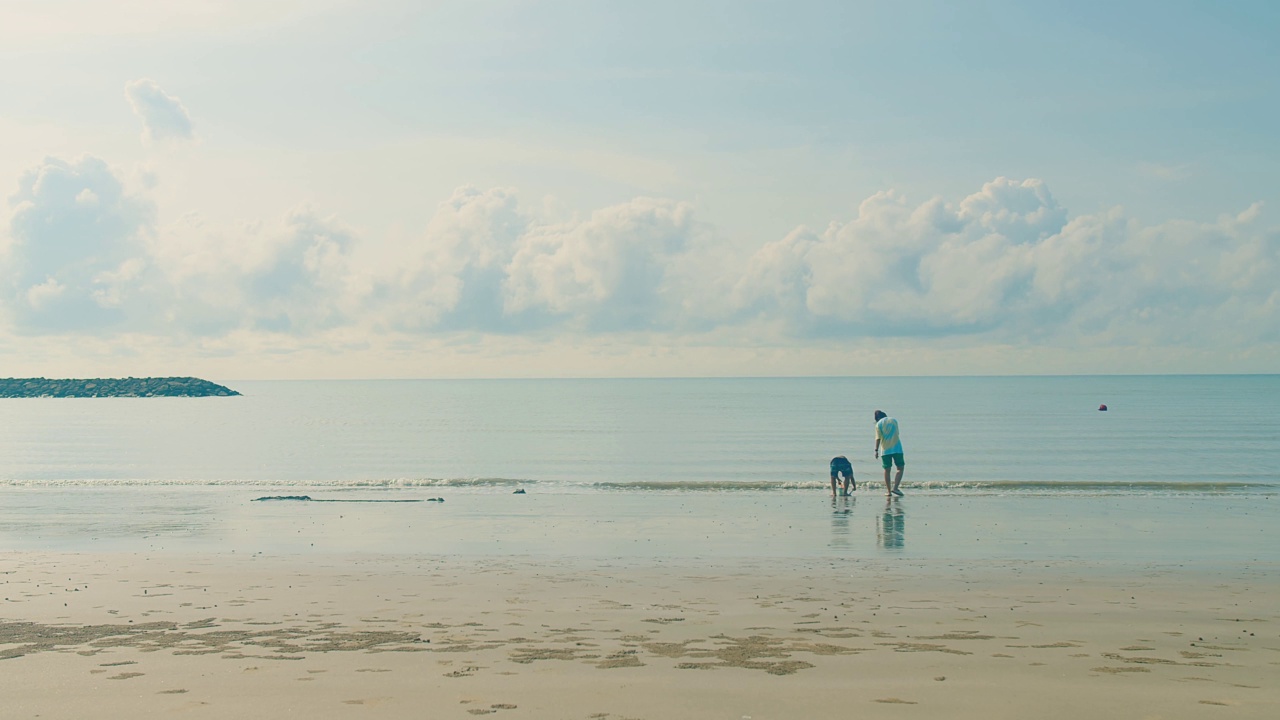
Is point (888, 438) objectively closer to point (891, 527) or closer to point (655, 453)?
point (891, 527)

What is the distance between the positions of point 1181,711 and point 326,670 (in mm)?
6740

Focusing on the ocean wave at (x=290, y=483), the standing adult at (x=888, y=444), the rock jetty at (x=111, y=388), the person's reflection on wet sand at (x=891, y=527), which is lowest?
the ocean wave at (x=290, y=483)

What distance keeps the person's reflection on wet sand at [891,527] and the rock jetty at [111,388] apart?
168 meters

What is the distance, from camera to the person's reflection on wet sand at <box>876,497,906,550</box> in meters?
17.7

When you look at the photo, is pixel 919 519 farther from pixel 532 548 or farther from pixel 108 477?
pixel 108 477

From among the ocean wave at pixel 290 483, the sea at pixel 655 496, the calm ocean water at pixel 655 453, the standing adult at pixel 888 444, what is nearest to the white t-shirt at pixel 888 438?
the standing adult at pixel 888 444

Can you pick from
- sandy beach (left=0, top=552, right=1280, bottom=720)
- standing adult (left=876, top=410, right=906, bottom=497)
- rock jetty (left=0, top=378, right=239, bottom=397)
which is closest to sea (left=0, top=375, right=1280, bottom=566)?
standing adult (left=876, top=410, right=906, bottom=497)

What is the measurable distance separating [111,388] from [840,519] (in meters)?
178

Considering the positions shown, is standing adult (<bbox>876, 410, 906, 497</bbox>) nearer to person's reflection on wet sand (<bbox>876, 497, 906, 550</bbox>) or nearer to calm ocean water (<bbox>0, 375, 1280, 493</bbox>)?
person's reflection on wet sand (<bbox>876, 497, 906, 550</bbox>)

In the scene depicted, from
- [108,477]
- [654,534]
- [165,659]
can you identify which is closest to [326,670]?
[165,659]

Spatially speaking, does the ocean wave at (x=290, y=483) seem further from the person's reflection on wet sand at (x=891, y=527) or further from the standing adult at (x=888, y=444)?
the person's reflection on wet sand at (x=891, y=527)

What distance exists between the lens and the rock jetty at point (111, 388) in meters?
170

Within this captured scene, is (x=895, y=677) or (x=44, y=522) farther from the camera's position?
(x=44, y=522)

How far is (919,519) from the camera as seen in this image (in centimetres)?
2116
